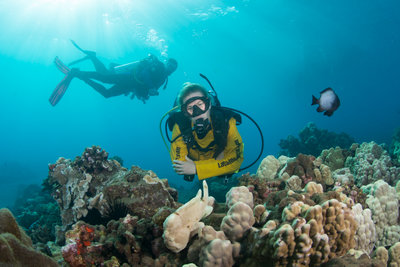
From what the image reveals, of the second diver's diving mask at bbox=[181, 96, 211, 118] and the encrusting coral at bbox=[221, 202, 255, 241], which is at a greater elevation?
the second diver's diving mask at bbox=[181, 96, 211, 118]

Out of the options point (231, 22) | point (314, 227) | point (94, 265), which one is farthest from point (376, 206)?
point (231, 22)

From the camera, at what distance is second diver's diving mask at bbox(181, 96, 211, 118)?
15.6 ft

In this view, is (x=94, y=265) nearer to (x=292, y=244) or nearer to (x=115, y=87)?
(x=292, y=244)

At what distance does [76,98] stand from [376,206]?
140 metres

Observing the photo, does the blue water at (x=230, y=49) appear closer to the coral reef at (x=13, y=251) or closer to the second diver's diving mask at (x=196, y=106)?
the second diver's diving mask at (x=196, y=106)

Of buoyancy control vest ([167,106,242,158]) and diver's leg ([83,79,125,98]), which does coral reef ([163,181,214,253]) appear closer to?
buoyancy control vest ([167,106,242,158])

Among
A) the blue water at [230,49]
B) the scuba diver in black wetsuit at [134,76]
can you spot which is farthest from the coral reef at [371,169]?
the blue water at [230,49]

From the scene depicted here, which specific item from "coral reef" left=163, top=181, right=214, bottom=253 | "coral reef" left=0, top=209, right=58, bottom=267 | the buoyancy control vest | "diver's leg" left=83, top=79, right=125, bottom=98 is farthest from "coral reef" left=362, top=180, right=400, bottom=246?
"diver's leg" left=83, top=79, right=125, bottom=98

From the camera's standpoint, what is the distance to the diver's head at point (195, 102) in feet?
15.6

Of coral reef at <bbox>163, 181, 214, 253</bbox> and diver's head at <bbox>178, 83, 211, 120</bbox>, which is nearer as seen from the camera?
coral reef at <bbox>163, 181, 214, 253</bbox>

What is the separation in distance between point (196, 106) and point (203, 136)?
812mm

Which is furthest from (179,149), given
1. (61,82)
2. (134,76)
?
(61,82)

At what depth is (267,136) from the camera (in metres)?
125

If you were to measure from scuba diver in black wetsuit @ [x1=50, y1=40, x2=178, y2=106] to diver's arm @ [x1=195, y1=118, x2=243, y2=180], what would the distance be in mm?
8927
